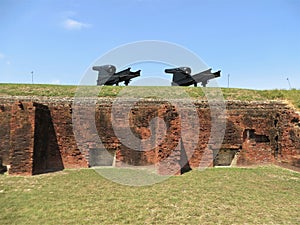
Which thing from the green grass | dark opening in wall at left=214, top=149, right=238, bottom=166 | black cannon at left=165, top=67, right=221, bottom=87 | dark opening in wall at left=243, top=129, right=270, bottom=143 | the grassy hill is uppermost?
black cannon at left=165, top=67, right=221, bottom=87

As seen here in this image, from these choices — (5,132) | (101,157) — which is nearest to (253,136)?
(101,157)

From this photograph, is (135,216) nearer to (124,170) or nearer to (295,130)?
(124,170)

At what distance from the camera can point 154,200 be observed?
24.5 ft

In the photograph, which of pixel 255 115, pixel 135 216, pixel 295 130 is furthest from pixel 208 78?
pixel 135 216

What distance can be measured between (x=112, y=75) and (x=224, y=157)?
892 centimetres

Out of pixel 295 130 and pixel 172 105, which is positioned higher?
pixel 172 105

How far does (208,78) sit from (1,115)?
11.5 metres

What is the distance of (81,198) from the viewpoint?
761cm

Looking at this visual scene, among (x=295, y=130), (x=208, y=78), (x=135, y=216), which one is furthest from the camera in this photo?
(x=208, y=78)

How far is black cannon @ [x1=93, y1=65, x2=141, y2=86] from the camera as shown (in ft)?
58.9

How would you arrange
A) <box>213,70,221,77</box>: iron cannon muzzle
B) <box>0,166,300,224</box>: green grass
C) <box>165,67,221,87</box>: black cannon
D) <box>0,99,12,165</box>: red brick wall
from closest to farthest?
<box>0,166,300,224</box>: green grass
<box>0,99,12,165</box>: red brick wall
<box>213,70,221,77</box>: iron cannon muzzle
<box>165,67,221,87</box>: black cannon

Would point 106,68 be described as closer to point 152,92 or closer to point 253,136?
Answer: point 152,92

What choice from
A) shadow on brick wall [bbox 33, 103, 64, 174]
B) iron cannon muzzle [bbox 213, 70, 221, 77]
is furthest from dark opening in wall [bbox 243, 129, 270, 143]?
shadow on brick wall [bbox 33, 103, 64, 174]

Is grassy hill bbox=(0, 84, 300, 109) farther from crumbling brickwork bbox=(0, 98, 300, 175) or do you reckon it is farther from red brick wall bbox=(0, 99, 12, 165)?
red brick wall bbox=(0, 99, 12, 165)
